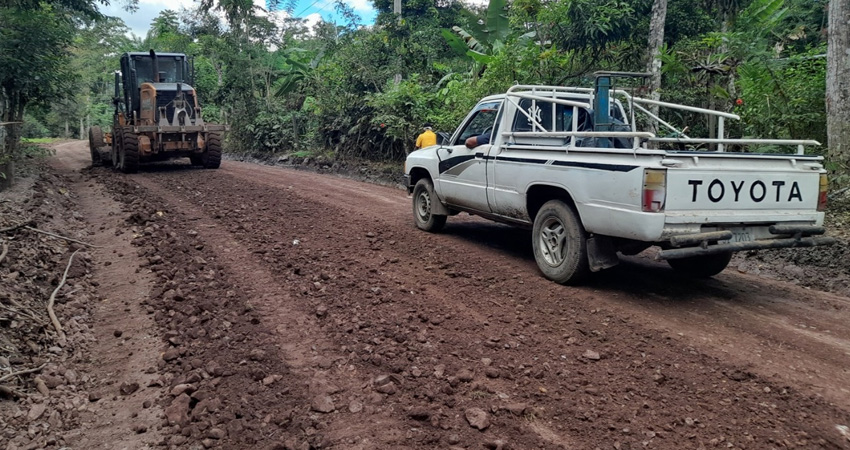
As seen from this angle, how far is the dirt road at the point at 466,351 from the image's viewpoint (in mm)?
3328

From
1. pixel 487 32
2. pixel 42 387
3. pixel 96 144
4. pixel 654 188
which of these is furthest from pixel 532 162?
pixel 96 144

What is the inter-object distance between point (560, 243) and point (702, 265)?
161 centimetres

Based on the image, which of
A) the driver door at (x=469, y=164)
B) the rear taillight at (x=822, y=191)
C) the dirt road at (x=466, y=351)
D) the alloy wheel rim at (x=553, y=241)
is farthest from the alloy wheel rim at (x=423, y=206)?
the rear taillight at (x=822, y=191)

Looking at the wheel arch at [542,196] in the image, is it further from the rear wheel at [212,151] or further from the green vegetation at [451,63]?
the rear wheel at [212,151]

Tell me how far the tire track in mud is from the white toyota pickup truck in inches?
23.0

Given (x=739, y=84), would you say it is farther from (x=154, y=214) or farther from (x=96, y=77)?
(x=96, y=77)

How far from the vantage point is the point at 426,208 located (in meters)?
8.59

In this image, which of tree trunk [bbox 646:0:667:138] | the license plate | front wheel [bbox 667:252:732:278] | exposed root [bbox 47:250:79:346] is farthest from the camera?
tree trunk [bbox 646:0:667:138]

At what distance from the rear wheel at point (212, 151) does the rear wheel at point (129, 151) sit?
6.00ft

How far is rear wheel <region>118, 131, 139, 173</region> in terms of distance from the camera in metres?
15.5

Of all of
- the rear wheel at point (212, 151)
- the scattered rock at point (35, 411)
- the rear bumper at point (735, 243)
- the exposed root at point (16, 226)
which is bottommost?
the scattered rock at point (35, 411)

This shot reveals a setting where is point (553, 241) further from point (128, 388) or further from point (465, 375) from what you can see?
point (128, 388)

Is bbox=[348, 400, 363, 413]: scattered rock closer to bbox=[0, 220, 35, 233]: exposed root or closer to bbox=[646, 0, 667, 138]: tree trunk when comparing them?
bbox=[0, 220, 35, 233]: exposed root

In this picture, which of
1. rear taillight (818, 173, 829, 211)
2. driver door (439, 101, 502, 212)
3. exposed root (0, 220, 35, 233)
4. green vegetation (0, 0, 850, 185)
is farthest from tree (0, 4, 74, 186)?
rear taillight (818, 173, 829, 211)
